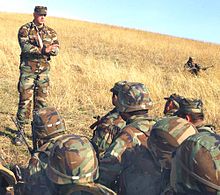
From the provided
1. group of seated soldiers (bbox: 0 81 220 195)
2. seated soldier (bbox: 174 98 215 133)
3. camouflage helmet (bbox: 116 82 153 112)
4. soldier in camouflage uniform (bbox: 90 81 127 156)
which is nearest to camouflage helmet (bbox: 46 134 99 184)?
group of seated soldiers (bbox: 0 81 220 195)

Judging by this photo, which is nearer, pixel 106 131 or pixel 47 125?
pixel 47 125

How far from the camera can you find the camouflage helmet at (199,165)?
2451 millimetres

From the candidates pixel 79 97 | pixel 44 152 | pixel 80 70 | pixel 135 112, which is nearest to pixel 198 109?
pixel 135 112

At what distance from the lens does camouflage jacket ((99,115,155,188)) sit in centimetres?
363

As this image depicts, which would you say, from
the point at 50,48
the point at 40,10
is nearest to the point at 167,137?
the point at 50,48

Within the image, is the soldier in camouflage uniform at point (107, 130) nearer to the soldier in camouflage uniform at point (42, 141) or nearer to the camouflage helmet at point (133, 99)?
the camouflage helmet at point (133, 99)

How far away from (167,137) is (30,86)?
4216 millimetres

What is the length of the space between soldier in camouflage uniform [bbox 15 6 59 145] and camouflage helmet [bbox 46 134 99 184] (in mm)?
3928

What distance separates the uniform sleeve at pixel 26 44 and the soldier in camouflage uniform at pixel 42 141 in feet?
9.05

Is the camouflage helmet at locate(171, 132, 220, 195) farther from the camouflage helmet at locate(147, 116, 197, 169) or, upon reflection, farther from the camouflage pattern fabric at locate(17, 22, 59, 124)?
the camouflage pattern fabric at locate(17, 22, 59, 124)

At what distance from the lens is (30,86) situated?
688 centimetres

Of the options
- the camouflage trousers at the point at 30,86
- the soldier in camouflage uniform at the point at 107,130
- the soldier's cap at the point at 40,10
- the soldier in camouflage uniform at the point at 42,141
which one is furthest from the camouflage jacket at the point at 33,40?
the soldier in camouflage uniform at the point at 42,141

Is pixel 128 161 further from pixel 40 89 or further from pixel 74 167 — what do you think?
→ pixel 40 89

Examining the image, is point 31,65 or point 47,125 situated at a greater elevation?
point 31,65
